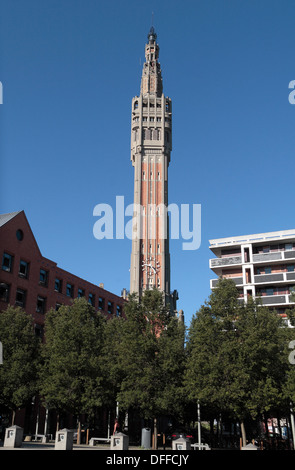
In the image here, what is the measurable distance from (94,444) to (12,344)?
10.3 m

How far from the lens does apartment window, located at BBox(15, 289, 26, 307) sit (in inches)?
1814

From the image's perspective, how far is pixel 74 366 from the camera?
A: 33.7 meters

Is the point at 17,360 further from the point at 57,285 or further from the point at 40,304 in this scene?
the point at 57,285

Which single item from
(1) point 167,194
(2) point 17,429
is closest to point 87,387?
(2) point 17,429

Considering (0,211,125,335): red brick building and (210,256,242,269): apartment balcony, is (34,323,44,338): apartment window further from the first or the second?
(210,256,242,269): apartment balcony

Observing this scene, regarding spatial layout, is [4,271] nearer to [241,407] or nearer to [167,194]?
[241,407]

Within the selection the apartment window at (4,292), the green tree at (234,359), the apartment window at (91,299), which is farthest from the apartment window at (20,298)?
the green tree at (234,359)

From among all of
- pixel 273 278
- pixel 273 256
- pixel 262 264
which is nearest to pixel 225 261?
pixel 262 264

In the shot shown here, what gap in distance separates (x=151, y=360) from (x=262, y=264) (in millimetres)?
35153

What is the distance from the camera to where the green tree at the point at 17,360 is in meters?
34.6

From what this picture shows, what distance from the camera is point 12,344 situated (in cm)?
3625

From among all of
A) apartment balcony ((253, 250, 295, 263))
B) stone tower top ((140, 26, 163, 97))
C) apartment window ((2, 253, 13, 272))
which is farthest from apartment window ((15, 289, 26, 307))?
stone tower top ((140, 26, 163, 97))

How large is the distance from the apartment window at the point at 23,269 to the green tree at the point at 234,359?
2225cm

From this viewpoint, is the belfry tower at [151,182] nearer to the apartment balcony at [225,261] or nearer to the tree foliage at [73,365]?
the apartment balcony at [225,261]
